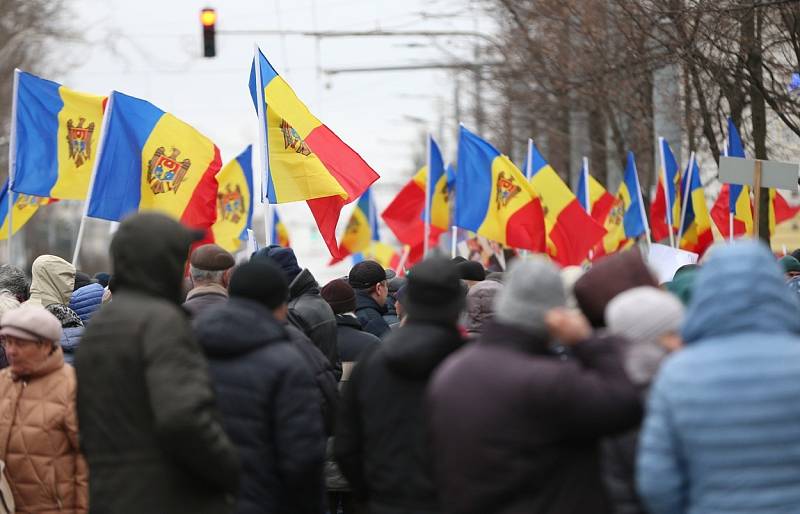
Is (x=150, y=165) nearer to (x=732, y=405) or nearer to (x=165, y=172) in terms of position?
(x=165, y=172)

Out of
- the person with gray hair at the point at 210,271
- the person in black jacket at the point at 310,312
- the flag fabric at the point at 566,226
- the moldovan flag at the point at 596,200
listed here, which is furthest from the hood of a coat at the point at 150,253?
the moldovan flag at the point at 596,200

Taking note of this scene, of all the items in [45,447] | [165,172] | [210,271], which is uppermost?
[165,172]

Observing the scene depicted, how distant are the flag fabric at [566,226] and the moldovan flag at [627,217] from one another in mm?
1497

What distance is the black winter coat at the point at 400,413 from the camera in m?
5.54

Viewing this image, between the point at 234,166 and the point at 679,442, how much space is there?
14.1 m

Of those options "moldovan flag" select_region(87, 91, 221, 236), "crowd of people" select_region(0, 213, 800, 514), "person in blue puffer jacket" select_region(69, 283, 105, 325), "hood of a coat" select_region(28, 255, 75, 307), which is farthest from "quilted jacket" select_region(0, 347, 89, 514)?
"moldovan flag" select_region(87, 91, 221, 236)

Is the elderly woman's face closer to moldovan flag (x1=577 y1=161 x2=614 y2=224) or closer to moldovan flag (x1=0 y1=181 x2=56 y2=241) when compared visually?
moldovan flag (x1=0 y1=181 x2=56 y2=241)

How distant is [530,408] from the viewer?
462 cm

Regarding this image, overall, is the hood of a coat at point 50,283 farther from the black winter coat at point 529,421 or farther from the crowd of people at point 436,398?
the black winter coat at point 529,421

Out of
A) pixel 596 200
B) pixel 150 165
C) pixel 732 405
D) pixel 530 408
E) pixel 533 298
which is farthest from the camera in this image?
pixel 596 200

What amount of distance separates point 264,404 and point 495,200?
1057 centimetres

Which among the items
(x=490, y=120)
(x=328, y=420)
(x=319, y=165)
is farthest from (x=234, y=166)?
(x=490, y=120)

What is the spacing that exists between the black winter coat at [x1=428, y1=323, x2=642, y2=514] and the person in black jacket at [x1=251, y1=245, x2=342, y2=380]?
359 cm

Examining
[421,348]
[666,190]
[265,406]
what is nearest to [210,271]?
[265,406]
